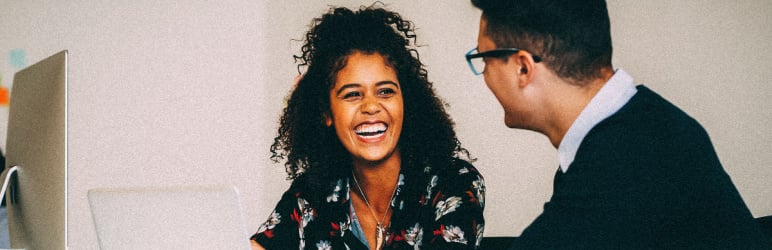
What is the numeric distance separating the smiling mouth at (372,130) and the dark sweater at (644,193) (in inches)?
30.9

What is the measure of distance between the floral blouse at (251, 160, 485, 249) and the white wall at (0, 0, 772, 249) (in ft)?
3.80

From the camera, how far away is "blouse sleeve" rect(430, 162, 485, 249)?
63.6 inches

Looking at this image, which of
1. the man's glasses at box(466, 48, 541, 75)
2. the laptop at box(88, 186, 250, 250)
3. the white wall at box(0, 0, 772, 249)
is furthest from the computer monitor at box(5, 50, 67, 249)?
the white wall at box(0, 0, 772, 249)

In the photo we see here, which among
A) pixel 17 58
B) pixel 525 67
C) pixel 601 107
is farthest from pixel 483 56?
pixel 17 58

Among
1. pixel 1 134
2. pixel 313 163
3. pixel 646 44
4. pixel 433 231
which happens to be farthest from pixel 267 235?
pixel 1 134

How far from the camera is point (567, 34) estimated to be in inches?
47.8

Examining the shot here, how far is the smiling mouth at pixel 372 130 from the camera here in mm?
1818

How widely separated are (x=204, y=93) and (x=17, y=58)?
81 centimetres

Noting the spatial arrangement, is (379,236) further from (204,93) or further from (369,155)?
(204,93)

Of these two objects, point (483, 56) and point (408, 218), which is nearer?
point (483, 56)

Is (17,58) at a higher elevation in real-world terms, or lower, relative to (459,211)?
higher

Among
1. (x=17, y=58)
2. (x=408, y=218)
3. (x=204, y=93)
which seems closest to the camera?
(x=408, y=218)

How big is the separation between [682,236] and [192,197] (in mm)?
728

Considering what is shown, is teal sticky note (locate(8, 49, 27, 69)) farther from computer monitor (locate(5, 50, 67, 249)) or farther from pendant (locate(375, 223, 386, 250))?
pendant (locate(375, 223, 386, 250))
